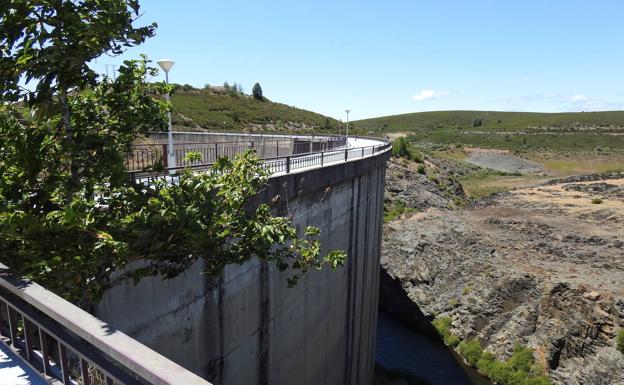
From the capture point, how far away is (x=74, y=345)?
11.9 ft

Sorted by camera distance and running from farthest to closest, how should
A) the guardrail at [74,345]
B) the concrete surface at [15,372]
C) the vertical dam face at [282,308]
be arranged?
the vertical dam face at [282,308], the concrete surface at [15,372], the guardrail at [74,345]

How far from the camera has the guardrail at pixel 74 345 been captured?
9.55 ft

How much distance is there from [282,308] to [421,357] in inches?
840

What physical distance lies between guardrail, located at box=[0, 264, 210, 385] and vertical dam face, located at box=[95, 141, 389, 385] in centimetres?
190

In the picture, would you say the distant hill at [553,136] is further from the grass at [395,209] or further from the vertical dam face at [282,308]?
the vertical dam face at [282,308]

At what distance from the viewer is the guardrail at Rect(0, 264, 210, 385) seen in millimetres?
2912

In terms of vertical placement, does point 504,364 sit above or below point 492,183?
below

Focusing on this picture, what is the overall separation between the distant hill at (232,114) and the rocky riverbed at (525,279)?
3356 cm

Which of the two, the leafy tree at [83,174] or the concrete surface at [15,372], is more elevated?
the leafy tree at [83,174]

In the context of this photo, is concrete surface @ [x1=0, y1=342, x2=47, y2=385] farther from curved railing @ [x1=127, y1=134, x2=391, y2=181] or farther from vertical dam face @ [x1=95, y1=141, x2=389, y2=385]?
curved railing @ [x1=127, y1=134, x2=391, y2=181]

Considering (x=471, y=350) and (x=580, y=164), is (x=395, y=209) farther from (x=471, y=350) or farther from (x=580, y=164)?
(x=580, y=164)

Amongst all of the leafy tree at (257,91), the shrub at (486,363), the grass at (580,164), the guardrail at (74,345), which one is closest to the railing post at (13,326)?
the guardrail at (74,345)

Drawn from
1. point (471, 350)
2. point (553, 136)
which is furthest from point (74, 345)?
point (553, 136)

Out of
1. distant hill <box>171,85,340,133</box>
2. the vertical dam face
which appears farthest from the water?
A: distant hill <box>171,85,340,133</box>
